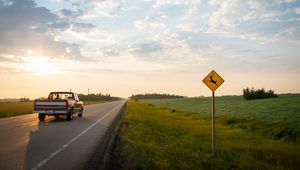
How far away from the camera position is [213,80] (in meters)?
12.1

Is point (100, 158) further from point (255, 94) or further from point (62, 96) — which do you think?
point (255, 94)

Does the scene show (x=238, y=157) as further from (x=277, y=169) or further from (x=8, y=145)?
(x=8, y=145)

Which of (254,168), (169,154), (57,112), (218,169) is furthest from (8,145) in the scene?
(57,112)

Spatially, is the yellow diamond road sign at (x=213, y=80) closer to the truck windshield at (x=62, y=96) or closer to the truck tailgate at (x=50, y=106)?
the truck tailgate at (x=50, y=106)

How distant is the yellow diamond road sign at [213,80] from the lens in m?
12.0

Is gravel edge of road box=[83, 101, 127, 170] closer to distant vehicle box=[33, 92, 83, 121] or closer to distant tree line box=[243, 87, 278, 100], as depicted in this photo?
distant vehicle box=[33, 92, 83, 121]

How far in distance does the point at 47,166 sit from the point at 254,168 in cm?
508

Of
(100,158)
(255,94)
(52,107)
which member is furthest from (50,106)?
(255,94)

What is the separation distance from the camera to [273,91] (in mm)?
79250

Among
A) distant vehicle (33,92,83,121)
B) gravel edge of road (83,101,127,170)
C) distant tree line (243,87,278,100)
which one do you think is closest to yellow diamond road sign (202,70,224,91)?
gravel edge of road (83,101,127,170)

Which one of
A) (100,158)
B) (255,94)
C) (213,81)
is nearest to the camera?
Result: (100,158)

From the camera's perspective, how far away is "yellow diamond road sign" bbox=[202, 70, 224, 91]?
1200 centimetres

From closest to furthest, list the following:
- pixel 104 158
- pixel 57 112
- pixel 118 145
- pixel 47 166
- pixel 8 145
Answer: pixel 47 166 → pixel 104 158 → pixel 8 145 → pixel 118 145 → pixel 57 112

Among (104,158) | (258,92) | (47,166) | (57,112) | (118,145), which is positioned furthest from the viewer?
(258,92)
